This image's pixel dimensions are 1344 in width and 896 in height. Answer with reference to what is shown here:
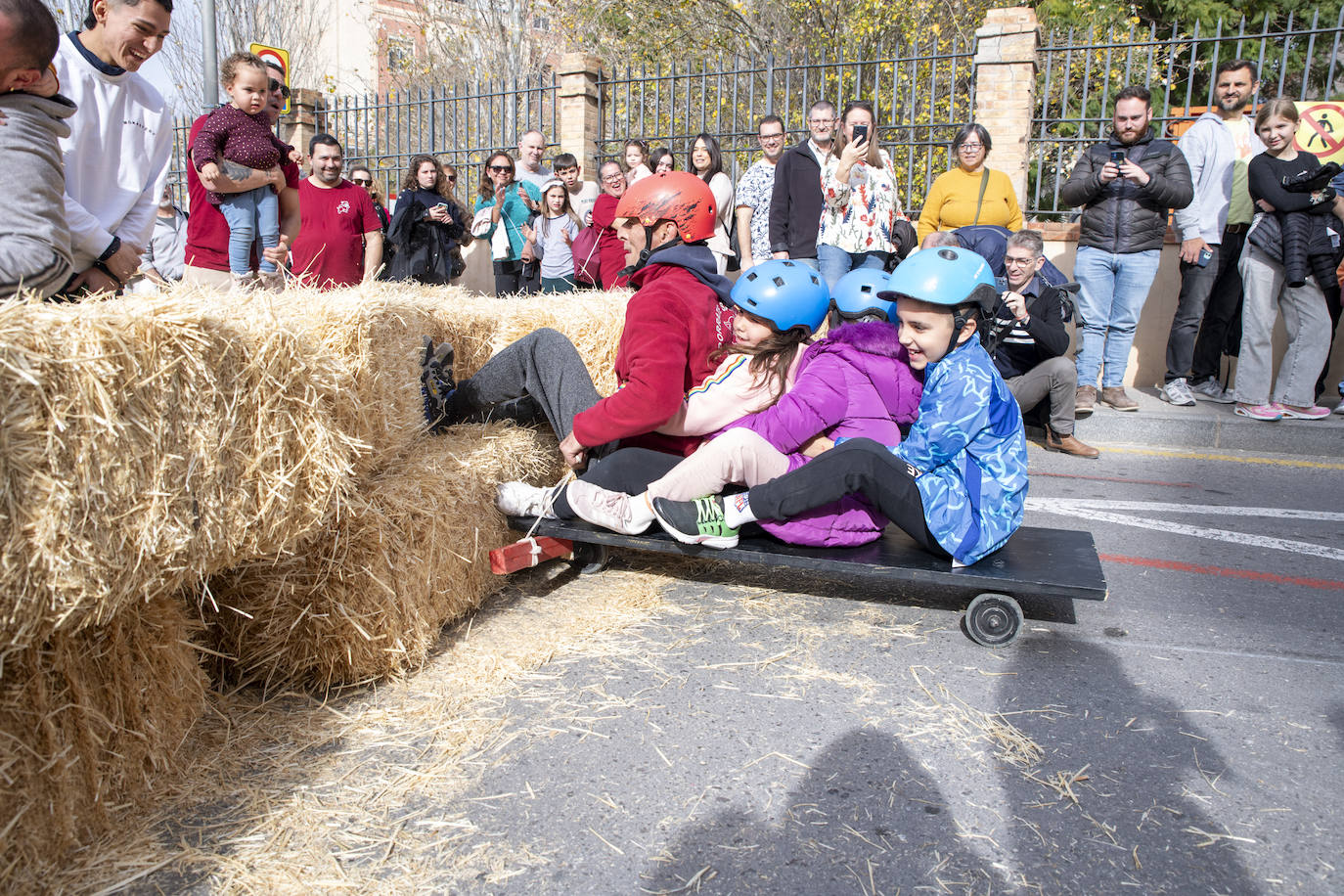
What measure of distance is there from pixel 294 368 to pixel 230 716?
1216 millimetres

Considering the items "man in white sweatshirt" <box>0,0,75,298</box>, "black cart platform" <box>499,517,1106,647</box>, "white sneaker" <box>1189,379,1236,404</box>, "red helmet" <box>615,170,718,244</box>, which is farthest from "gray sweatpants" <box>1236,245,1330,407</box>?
"man in white sweatshirt" <box>0,0,75,298</box>

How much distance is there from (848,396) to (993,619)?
46.9 inches

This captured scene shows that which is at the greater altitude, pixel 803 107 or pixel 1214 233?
pixel 803 107

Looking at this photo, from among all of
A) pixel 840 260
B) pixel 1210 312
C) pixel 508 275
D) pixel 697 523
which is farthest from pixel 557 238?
pixel 697 523

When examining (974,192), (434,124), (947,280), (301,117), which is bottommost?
(947,280)

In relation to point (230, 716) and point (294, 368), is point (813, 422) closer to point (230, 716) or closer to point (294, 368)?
point (294, 368)

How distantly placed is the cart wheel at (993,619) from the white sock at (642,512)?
4.55ft

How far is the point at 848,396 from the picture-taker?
14.0 ft

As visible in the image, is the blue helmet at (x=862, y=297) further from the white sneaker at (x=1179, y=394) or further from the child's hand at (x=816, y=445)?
the white sneaker at (x=1179, y=394)

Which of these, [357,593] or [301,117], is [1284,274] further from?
[301,117]

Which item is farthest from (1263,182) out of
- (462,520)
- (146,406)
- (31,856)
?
(31,856)

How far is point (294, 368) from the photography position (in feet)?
9.06

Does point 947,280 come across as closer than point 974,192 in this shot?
Yes

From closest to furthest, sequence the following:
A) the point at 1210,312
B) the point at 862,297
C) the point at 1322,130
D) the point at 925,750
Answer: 1. the point at 925,750
2. the point at 862,297
3. the point at 1210,312
4. the point at 1322,130
